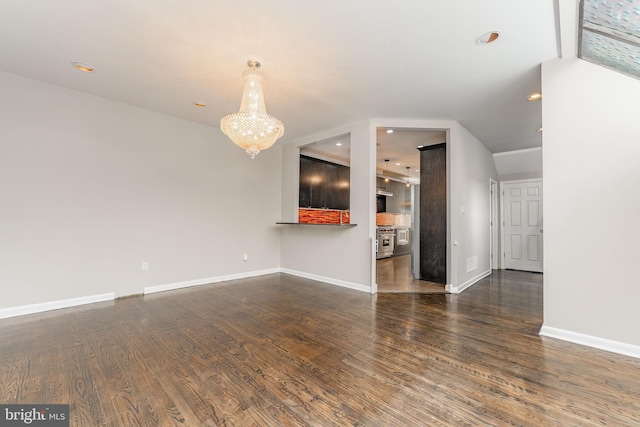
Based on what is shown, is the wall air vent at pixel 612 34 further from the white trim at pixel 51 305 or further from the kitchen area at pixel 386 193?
the white trim at pixel 51 305

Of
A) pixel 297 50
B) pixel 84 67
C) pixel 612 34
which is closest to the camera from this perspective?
pixel 612 34

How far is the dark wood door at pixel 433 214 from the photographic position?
459 cm

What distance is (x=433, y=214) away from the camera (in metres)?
4.74

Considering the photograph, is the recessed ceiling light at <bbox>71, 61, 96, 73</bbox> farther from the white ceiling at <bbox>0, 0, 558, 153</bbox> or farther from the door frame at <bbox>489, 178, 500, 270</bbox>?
the door frame at <bbox>489, 178, 500, 270</bbox>

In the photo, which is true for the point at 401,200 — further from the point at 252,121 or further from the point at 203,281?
the point at 252,121

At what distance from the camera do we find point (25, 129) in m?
2.98

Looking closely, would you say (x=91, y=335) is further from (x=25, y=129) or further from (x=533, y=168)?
(x=533, y=168)

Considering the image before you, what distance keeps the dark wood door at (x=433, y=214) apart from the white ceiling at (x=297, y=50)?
117cm

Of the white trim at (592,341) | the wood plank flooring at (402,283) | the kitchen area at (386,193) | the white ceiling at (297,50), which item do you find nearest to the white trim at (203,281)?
the kitchen area at (386,193)

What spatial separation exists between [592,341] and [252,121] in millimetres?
3548

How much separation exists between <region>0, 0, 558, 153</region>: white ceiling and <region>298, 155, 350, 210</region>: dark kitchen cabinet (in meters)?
2.35

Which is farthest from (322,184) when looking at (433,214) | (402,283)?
(402,283)

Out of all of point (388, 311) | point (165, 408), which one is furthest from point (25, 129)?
point (388, 311)

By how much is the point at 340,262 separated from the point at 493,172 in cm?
424
